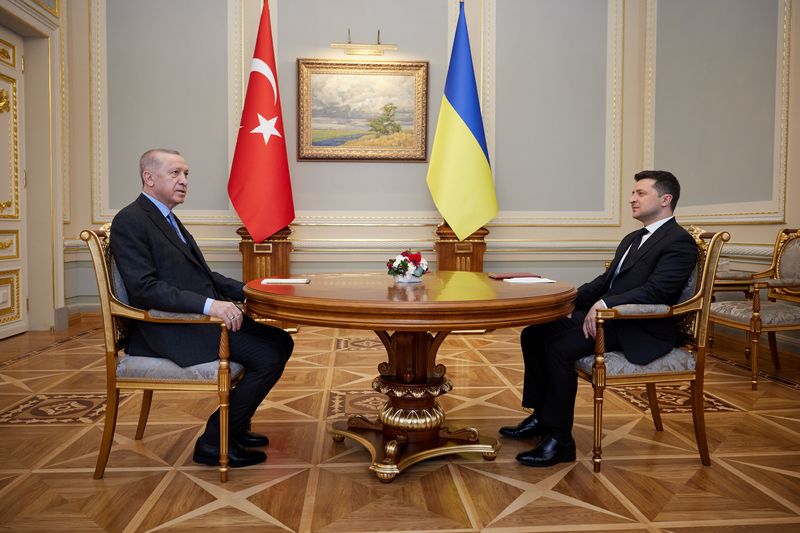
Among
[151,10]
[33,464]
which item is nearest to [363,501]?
[33,464]

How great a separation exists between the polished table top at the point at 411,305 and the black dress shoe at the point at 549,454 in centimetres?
62

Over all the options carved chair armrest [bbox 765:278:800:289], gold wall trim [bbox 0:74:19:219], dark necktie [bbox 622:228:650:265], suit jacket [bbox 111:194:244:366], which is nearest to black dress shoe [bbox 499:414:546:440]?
dark necktie [bbox 622:228:650:265]

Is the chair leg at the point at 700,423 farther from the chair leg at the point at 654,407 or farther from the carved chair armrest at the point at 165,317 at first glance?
the carved chair armrest at the point at 165,317

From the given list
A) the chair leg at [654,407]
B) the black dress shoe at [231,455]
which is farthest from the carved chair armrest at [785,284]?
the black dress shoe at [231,455]

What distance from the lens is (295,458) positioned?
2.67m

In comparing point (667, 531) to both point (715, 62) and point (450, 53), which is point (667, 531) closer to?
point (715, 62)

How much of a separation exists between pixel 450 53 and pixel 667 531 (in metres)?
5.14

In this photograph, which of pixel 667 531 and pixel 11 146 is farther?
pixel 11 146

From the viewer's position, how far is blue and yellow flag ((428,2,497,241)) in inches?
224

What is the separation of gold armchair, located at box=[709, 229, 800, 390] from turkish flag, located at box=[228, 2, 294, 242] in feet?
12.1

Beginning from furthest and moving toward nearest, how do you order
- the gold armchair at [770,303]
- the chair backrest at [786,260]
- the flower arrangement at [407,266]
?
1. the chair backrest at [786,260]
2. the gold armchair at [770,303]
3. the flower arrangement at [407,266]

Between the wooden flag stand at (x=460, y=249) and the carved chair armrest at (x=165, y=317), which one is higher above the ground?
the wooden flag stand at (x=460, y=249)

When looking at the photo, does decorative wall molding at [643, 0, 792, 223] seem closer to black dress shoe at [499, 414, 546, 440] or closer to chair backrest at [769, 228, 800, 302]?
chair backrest at [769, 228, 800, 302]

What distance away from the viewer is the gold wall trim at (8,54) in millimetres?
5245
